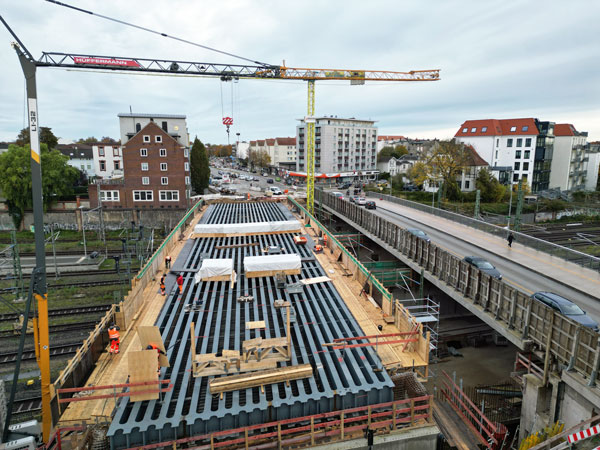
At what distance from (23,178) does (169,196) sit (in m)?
19.1

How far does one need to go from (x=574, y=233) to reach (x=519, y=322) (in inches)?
1870

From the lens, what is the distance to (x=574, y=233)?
5103cm

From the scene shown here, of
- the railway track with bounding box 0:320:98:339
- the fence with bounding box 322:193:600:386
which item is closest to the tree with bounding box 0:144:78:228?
the railway track with bounding box 0:320:98:339

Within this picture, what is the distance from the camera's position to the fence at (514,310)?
452 inches

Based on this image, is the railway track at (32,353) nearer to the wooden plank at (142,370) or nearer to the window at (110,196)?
the wooden plank at (142,370)

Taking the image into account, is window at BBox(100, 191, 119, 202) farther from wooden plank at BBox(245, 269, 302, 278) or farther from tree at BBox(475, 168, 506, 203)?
tree at BBox(475, 168, 506, 203)

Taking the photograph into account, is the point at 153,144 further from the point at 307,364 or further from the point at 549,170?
the point at 549,170

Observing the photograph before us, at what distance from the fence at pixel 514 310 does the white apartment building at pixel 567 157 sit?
2963 inches

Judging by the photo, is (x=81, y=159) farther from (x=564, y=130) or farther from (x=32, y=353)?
(x=564, y=130)

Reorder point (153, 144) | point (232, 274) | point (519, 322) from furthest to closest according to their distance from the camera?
point (153, 144)
point (232, 274)
point (519, 322)

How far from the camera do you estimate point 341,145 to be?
348 feet

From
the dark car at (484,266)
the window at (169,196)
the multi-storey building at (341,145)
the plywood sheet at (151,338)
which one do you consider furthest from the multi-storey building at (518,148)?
the plywood sheet at (151,338)

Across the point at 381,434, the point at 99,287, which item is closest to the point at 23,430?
the point at 381,434

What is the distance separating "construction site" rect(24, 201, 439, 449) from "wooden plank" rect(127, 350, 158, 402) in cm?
→ 3
